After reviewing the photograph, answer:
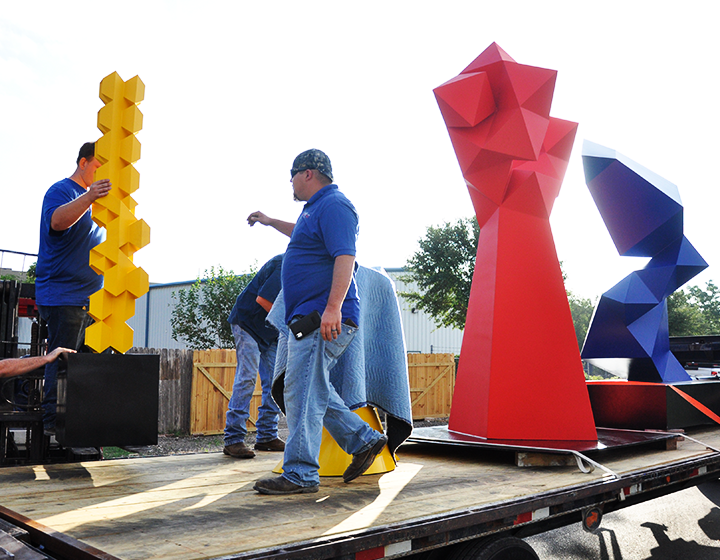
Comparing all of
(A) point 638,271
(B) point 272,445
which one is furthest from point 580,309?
(B) point 272,445

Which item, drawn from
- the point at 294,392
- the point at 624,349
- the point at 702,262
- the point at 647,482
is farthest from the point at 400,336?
the point at 702,262

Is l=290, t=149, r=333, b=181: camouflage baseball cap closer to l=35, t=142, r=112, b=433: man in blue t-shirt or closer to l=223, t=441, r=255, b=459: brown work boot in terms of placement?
l=35, t=142, r=112, b=433: man in blue t-shirt

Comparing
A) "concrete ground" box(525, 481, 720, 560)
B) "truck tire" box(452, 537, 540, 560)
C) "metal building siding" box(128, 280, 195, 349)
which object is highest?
"metal building siding" box(128, 280, 195, 349)

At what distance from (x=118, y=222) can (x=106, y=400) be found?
104cm

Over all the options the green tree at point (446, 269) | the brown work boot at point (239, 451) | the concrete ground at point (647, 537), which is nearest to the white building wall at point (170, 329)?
the green tree at point (446, 269)

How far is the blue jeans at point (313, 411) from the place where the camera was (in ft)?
9.20

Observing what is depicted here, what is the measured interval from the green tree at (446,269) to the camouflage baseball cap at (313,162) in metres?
25.0

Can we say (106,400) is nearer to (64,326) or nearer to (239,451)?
(64,326)

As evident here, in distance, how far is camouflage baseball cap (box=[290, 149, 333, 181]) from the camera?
323 cm

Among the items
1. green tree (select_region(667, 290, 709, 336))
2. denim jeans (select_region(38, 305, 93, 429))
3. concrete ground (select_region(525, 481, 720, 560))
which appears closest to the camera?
denim jeans (select_region(38, 305, 93, 429))

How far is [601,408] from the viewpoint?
5.55 meters

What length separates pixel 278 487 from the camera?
2662mm

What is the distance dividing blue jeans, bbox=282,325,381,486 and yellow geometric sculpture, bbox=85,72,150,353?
1.10 metres

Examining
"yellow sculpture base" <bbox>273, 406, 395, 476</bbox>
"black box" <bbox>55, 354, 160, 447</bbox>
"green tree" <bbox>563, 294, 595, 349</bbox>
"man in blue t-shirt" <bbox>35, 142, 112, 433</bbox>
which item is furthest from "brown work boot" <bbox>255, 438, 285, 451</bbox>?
"green tree" <bbox>563, 294, 595, 349</bbox>
